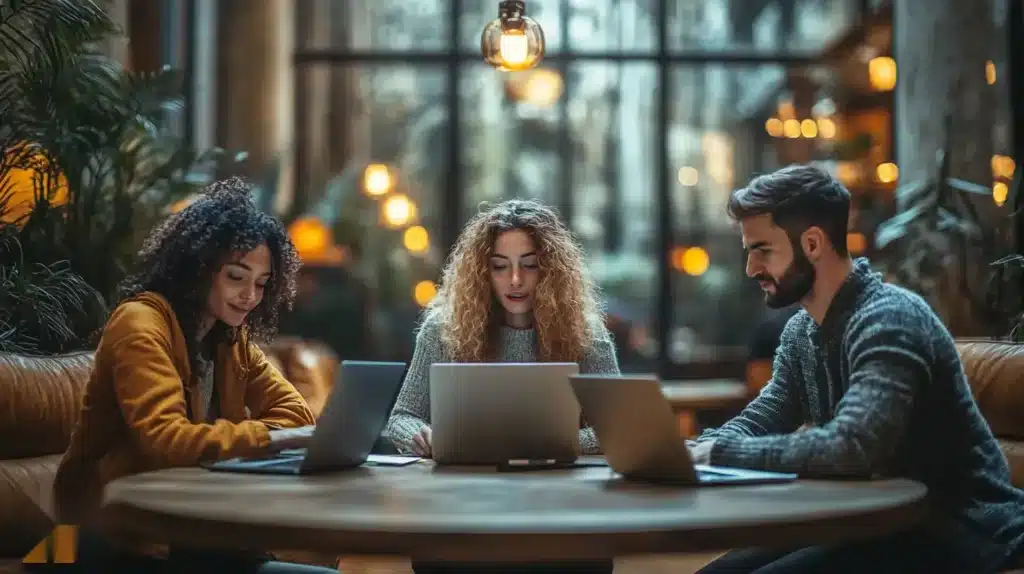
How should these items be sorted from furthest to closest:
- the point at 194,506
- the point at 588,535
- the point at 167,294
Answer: the point at 167,294, the point at 194,506, the point at 588,535

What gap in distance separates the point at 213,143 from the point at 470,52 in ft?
7.31

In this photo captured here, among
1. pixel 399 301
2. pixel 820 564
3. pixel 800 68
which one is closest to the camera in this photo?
pixel 820 564

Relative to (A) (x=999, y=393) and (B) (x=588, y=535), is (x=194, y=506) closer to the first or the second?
(B) (x=588, y=535)

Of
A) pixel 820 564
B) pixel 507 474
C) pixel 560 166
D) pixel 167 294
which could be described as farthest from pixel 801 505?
pixel 560 166

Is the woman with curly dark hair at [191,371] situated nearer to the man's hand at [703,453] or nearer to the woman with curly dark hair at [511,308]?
the woman with curly dark hair at [511,308]

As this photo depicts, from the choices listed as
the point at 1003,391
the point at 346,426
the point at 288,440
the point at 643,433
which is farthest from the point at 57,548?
the point at 1003,391

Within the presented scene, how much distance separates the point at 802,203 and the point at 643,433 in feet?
1.81

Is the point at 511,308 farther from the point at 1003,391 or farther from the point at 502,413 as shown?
the point at 1003,391

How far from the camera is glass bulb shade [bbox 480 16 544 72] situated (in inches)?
180

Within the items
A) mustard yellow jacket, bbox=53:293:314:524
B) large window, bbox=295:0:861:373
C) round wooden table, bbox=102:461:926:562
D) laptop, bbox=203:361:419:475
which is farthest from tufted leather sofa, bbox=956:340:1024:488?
large window, bbox=295:0:861:373

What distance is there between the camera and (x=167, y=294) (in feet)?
9.13

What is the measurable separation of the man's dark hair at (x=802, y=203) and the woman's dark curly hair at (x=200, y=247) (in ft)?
3.35

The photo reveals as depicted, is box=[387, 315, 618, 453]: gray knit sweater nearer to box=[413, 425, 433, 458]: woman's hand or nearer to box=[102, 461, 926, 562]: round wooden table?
box=[413, 425, 433, 458]: woman's hand

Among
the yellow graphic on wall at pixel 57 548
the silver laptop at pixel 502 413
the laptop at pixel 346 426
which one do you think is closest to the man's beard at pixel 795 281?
the silver laptop at pixel 502 413
